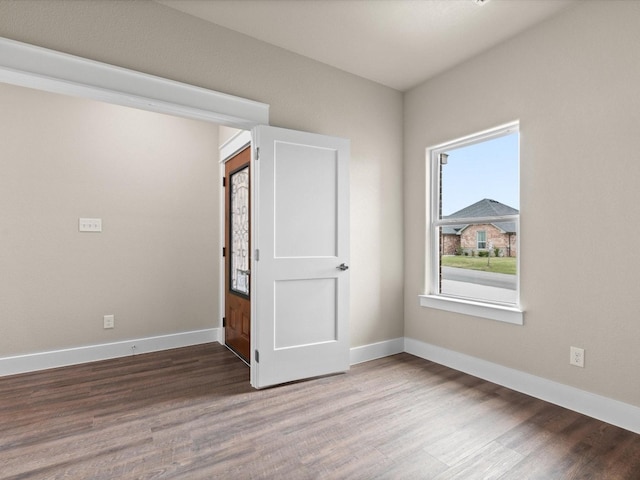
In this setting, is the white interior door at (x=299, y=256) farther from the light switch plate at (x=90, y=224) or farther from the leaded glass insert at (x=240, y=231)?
the light switch plate at (x=90, y=224)

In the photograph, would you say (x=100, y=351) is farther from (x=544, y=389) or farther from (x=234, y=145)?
(x=544, y=389)

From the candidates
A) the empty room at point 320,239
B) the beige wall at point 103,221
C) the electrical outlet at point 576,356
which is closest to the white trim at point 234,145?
the empty room at point 320,239

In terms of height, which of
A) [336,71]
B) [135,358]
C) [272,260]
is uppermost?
[336,71]

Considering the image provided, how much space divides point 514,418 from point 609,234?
4.39 ft

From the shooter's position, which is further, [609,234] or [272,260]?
[272,260]

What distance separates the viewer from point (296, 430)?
211cm

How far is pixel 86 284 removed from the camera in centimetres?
336

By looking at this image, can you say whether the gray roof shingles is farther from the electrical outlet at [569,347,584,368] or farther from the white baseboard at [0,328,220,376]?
the white baseboard at [0,328,220,376]

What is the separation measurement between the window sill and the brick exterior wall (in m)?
0.45

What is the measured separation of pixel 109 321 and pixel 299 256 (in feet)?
6.97

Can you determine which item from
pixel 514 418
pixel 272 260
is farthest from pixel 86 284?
pixel 514 418

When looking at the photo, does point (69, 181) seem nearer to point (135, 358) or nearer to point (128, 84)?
point (128, 84)

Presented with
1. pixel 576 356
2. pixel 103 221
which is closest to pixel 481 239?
pixel 576 356

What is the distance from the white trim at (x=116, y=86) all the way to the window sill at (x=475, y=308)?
2281 millimetres
